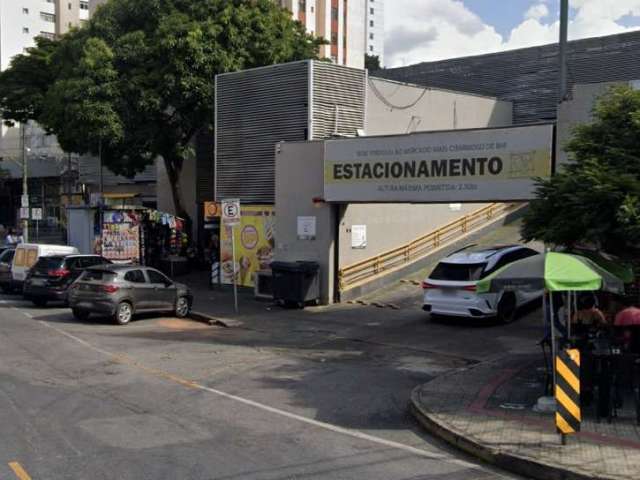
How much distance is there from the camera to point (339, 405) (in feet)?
34.2

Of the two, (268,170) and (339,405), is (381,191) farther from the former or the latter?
(339,405)

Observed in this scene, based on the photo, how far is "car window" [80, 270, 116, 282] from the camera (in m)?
18.7

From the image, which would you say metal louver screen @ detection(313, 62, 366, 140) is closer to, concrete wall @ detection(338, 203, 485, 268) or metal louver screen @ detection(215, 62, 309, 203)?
metal louver screen @ detection(215, 62, 309, 203)

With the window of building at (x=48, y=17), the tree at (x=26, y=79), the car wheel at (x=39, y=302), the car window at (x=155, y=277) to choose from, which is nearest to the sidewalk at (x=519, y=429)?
the car window at (x=155, y=277)

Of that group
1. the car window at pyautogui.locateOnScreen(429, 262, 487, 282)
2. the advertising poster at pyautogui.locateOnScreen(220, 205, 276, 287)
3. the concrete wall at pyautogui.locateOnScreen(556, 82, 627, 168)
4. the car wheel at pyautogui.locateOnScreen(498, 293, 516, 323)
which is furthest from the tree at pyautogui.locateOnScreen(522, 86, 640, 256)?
the advertising poster at pyautogui.locateOnScreen(220, 205, 276, 287)

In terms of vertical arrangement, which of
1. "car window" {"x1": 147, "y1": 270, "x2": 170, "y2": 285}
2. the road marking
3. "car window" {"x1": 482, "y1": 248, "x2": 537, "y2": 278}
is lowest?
the road marking

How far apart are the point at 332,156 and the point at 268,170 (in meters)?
4.13

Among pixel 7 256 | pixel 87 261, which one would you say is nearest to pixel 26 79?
pixel 7 256

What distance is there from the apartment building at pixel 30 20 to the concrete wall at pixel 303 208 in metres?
62.4

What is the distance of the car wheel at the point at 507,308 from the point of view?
17.6 meters

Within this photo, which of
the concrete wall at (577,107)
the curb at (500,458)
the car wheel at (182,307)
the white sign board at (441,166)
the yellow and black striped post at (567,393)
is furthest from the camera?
the car wheel at (182,307)

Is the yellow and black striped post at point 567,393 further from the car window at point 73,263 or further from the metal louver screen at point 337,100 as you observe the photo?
the car window at point 73,263

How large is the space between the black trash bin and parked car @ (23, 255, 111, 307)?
5.73 metres

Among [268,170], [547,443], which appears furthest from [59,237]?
[547,443]
